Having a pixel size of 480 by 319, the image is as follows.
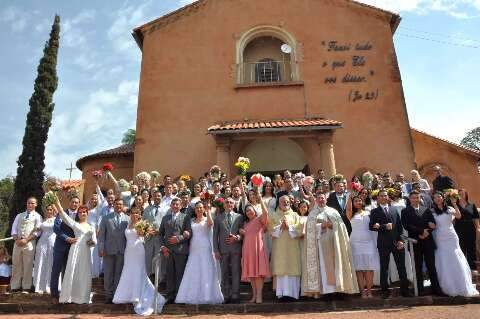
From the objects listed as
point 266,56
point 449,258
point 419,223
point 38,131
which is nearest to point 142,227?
point 419,223

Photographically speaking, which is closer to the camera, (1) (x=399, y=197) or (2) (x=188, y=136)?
(1) (x=399, y=197)

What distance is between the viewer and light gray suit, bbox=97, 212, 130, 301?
24.7ft

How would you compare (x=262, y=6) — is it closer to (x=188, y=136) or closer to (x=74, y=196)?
(x=188, y=136)

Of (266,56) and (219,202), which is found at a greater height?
(266,56)

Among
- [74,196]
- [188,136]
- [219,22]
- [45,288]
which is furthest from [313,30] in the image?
[45,288]

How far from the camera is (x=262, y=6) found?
53.6 ft

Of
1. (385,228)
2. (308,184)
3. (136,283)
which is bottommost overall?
(136,283)

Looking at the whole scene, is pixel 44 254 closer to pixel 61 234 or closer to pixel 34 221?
pixel 34 221

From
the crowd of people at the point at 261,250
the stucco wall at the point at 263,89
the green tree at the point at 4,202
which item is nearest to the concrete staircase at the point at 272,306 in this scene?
the crowd of people at the point at 261,250

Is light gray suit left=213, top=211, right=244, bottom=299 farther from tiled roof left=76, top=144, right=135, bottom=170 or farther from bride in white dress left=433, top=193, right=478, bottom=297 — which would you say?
tiled roof left=76, top=144, right=135, bottom=170

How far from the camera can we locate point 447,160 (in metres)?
15.8

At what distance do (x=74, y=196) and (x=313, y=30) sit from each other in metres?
11.6

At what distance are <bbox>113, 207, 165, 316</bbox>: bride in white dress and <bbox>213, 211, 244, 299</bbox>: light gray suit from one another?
47.7 inches

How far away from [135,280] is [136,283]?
60 millimetres
